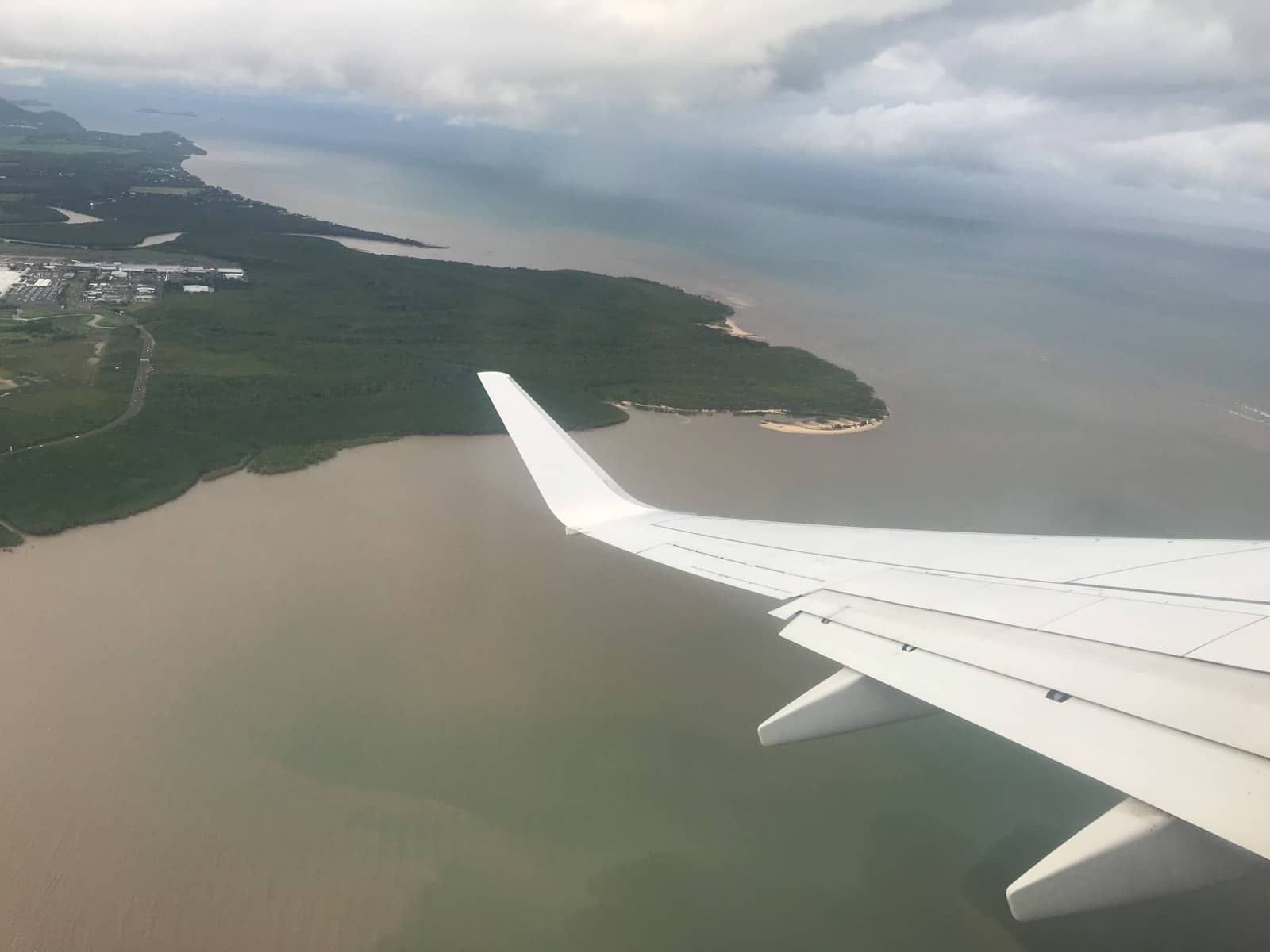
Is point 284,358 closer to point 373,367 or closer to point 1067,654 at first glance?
point 373,367

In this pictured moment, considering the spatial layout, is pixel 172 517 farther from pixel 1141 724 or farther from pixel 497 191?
pixel 497 191

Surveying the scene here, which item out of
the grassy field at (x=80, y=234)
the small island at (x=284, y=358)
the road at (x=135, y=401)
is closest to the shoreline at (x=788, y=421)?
the small island at (x=284, y=358)

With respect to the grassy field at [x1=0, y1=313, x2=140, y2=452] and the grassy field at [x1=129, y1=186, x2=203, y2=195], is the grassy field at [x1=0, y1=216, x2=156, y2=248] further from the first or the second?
the grassy field at [x1=0, y1=313, x2=140, y2=452]

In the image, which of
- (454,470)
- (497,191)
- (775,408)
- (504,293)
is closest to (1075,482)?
(775,408)

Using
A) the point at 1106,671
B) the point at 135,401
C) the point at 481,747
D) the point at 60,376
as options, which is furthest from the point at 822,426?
the point at 60,376

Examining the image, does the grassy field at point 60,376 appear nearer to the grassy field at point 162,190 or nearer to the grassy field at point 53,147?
the grassy field at point 162,190

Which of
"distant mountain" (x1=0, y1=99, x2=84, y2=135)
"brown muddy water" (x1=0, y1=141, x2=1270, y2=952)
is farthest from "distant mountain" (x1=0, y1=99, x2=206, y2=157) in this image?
"brown muddy water" (x1=0, y1=141, x2=1270, y2=952)
